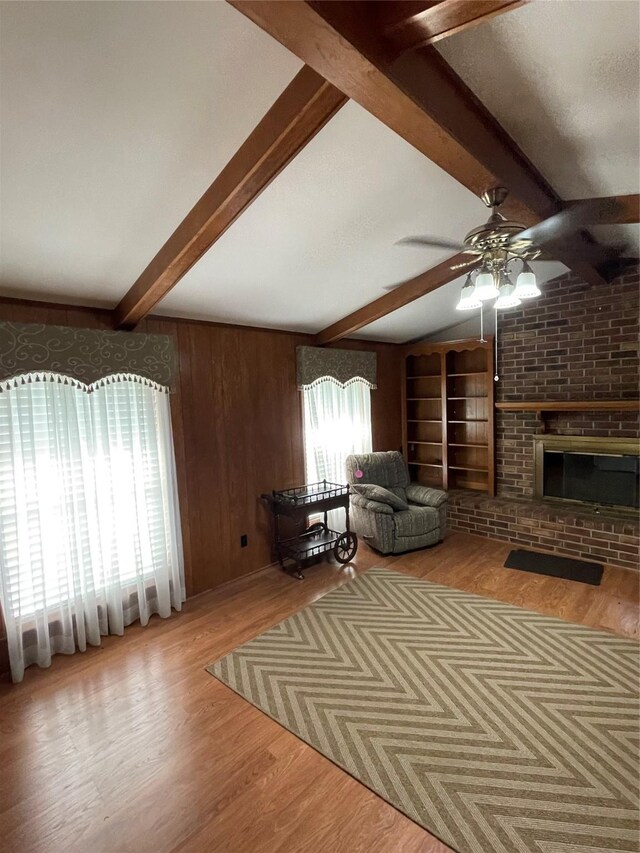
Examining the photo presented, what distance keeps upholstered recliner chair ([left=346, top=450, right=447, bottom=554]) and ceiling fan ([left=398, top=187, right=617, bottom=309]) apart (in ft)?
8.19

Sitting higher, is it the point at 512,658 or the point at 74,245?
the point at 74,245

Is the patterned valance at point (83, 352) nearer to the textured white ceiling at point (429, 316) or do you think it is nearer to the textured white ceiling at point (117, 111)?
the textured white ceiling at point (117, 111)

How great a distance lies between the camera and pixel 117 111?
1.47m

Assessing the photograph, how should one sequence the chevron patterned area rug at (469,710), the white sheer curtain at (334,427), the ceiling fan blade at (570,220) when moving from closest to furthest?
the chevron patterned area rug at (469,710) → the ceiling fan blade at (570,220) → the white sheer curtain at (334,427)

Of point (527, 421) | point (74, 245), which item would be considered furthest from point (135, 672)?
point (527, 421)

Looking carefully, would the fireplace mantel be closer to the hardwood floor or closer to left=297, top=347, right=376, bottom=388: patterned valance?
left=297, top=347, right=376, bottom=388: patterned valance

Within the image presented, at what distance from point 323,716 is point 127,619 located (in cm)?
171

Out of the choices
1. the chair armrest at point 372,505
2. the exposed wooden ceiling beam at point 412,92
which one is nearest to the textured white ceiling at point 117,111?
the exposed wooden ceiling beam at point 412,92

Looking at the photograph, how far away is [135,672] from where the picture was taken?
2.53 metres

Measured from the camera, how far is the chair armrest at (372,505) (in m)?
4.10

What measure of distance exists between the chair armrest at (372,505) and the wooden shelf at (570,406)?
5.95ft

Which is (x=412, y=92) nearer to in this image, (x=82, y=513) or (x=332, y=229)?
(x=332, y=229)

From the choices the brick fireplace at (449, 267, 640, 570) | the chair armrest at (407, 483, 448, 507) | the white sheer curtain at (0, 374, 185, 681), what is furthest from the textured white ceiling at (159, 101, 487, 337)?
the chair armrest at (407, 483, 448, 507)

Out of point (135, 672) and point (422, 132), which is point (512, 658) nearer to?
point (135, 672)
